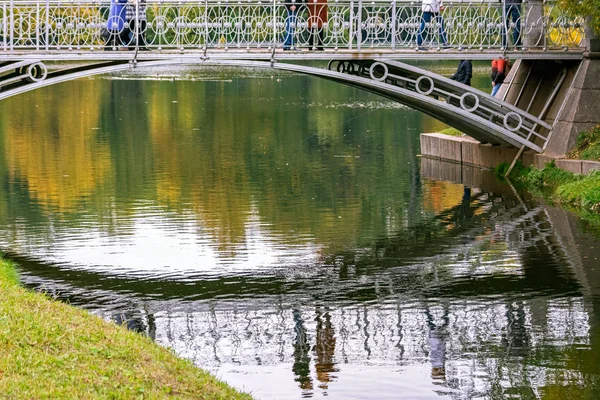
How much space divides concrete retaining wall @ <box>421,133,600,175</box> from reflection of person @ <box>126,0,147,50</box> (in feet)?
25.9

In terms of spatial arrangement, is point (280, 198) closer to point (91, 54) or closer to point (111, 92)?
point (91, 54)

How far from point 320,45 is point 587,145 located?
17.4ft

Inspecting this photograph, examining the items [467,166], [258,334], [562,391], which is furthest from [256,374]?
[467,166]

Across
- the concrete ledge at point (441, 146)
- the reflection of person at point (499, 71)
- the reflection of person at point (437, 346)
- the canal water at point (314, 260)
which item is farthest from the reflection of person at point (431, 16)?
the reflection of person at point (437, 346)

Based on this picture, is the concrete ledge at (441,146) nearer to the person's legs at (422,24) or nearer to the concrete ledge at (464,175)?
the concrete ledge at (464,175)

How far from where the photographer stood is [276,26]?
21000mm

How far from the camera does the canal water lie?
11.5m

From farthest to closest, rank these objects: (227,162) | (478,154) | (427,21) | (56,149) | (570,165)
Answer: (56,149) < (227,162) < (478,154) < (427,21) < (570,165)

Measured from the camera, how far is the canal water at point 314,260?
11477mm

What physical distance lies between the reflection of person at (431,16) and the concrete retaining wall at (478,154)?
310cm

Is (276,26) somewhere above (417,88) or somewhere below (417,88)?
above

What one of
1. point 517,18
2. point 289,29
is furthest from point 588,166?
point 289,29

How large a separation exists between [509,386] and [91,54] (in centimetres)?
1073

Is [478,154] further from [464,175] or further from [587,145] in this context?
[587,145]
